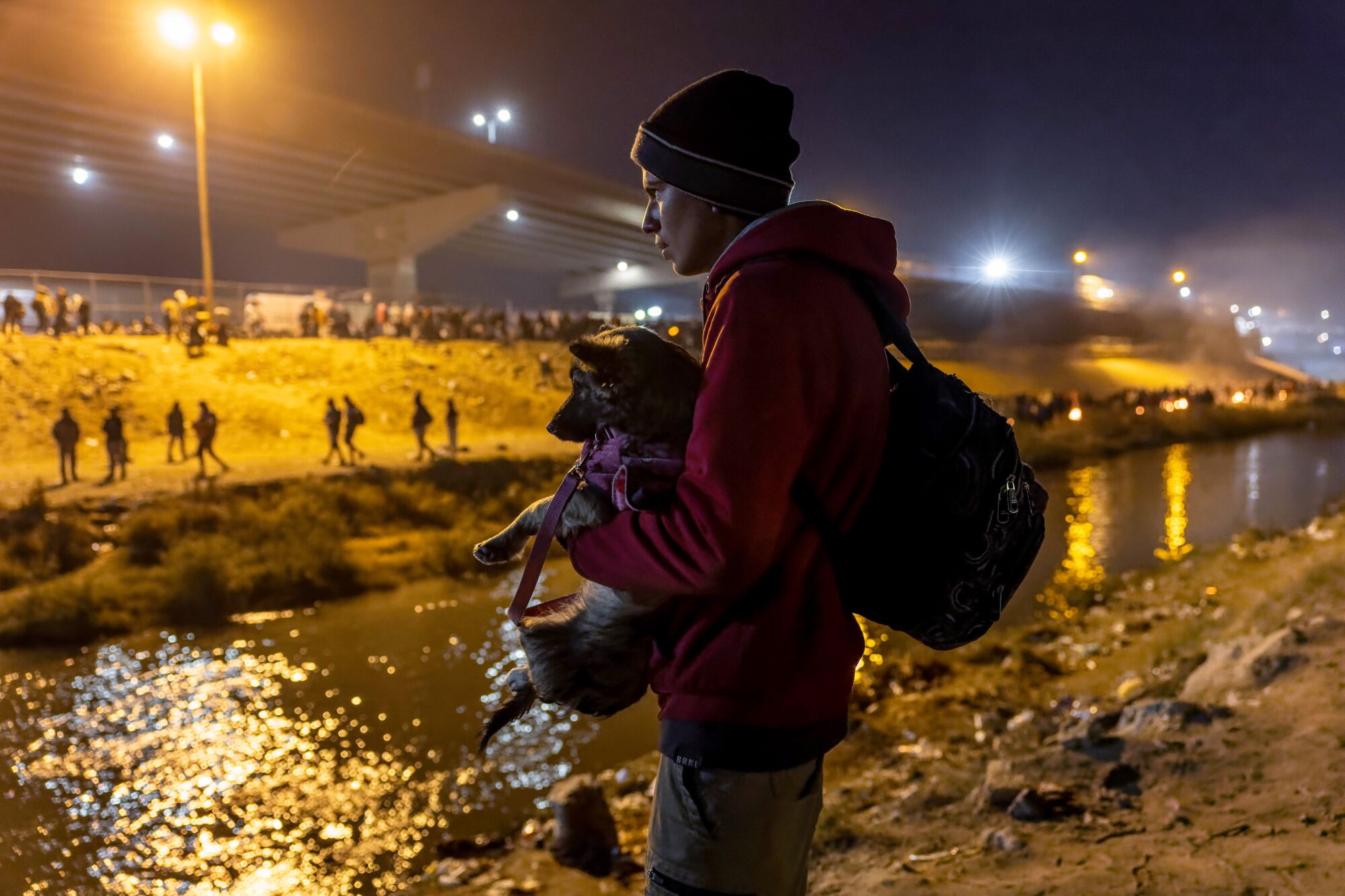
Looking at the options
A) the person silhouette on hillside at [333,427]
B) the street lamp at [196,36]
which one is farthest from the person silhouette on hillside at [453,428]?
the street lamp at [196,36]

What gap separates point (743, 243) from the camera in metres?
1.49

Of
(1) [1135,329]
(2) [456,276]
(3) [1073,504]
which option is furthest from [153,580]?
(1) [1135,329]

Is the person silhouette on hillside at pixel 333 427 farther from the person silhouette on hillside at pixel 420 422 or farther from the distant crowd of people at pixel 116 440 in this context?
the distant crowd of people at pixel 116 440

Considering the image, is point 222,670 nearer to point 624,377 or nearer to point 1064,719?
point 1064,719

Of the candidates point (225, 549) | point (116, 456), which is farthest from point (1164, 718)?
point (116, 456)

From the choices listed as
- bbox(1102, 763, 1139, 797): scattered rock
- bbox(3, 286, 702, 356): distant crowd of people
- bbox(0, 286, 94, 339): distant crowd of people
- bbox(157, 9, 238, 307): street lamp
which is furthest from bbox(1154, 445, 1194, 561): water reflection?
bbox(0, 286, 94, 339): distant crowd of people

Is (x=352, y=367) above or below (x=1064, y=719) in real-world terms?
above

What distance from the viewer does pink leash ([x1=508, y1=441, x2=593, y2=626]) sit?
1556mm

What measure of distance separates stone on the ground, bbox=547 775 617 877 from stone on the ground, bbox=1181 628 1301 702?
4312mm

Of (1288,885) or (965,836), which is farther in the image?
(965,836)

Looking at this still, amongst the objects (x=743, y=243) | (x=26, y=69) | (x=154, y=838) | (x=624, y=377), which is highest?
(x=26, y=69)

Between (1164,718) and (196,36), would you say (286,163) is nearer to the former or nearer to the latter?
(196,36)

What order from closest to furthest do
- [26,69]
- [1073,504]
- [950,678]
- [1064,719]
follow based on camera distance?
[1064,719] < [950,678] < [1073,504] < [26,69]

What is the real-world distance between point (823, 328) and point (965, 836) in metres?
4.14
